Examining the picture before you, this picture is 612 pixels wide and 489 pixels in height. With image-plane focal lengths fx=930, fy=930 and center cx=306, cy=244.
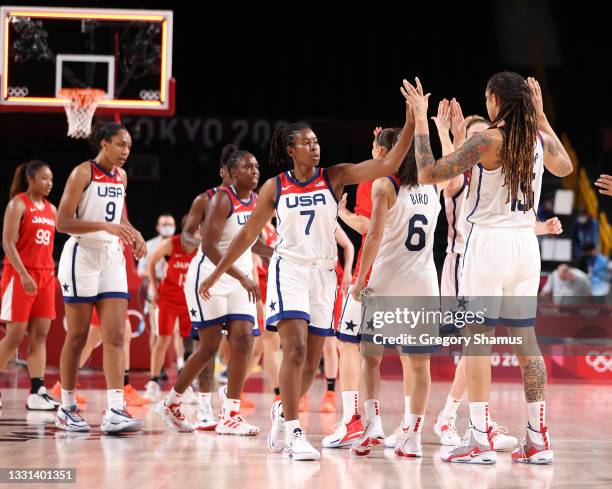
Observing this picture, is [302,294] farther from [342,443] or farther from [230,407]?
[230,407]

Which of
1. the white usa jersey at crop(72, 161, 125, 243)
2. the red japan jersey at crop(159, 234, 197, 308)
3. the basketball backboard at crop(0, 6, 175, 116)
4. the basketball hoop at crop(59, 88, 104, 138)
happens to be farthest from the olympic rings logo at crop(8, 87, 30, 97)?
the white usa jersey at crop(72, 161, 125, 243)

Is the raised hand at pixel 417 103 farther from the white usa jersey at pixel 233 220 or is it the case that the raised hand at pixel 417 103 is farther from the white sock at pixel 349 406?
the white usa jersey at pixel 233 220

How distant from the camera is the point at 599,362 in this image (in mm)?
12086

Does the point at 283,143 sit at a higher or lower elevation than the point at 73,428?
higher

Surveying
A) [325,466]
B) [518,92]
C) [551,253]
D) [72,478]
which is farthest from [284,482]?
[551,253]

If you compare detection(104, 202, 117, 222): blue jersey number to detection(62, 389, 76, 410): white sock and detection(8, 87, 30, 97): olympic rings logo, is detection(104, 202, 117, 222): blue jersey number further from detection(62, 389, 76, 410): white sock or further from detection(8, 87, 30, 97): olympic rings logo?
detection(8, 87, 30, 97): olympic rings logo

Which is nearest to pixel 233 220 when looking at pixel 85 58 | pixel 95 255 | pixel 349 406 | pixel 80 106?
pixel 95 255

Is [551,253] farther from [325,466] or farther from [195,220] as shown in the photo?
[325,466]

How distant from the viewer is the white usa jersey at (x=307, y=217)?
5340mm

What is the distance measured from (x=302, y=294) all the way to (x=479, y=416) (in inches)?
46.9

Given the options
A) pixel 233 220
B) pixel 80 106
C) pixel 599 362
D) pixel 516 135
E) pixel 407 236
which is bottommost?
pixel 599 362

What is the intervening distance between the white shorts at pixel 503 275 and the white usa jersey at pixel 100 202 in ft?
8.65

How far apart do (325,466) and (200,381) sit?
209cm

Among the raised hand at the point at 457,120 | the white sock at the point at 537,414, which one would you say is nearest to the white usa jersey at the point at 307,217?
the raised hand at the point at 457,120
